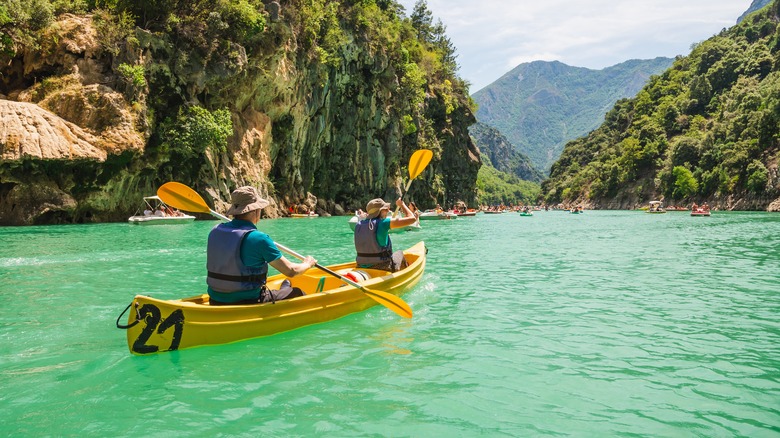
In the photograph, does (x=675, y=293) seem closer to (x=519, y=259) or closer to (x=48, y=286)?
(x=519, y=259)

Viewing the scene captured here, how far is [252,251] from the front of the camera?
5438 millimetres

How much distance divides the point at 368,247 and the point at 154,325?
4004mm

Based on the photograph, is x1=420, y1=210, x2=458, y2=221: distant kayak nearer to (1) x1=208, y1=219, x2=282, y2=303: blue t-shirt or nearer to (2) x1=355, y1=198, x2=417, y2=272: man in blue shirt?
(2) x1=355, y1=198, x2=417, y2=272: man in blue shirt

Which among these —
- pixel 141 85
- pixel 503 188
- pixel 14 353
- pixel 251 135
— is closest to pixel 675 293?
pixel 14 353

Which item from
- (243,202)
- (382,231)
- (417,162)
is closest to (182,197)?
(243,202)

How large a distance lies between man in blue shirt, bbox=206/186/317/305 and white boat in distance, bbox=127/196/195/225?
23189 mm

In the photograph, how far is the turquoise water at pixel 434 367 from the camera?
3824mm

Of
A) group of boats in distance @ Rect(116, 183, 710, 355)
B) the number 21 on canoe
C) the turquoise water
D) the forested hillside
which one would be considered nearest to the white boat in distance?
the turquoise water

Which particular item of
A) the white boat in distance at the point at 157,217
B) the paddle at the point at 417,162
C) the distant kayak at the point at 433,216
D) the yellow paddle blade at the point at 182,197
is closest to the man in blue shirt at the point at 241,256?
the yellow paddle blade at the point at 182,197

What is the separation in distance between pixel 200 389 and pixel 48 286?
6295mm

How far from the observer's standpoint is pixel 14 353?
17.4ft

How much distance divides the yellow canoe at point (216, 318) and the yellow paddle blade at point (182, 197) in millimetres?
1935

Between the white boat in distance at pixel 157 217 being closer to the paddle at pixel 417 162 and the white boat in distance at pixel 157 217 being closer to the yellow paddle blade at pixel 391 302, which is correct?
the paddle at pixel 417 162

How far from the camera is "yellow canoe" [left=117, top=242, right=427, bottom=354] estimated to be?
5.15m
